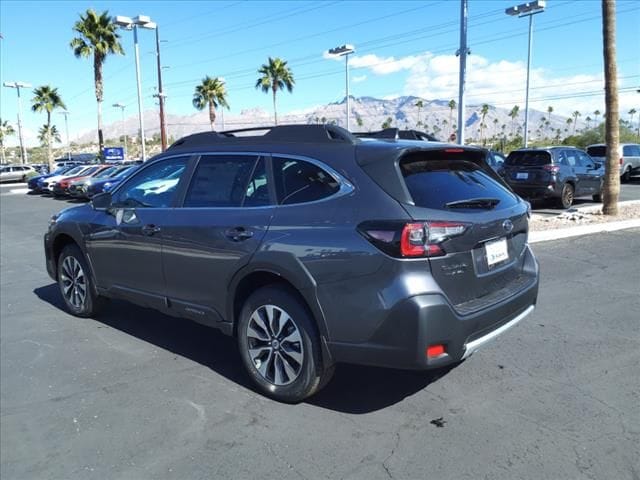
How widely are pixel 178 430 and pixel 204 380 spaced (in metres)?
0.72

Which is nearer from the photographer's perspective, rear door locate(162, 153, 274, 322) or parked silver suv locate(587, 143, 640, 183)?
rear door locate(162, 153, 274, 322)

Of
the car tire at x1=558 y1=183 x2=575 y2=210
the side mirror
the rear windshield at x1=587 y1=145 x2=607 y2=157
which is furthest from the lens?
the rear windshield at x1=587 y1=145 x2=607 y2=157

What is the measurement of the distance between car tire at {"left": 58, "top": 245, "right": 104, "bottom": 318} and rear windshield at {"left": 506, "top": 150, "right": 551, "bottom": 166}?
39.0 feet

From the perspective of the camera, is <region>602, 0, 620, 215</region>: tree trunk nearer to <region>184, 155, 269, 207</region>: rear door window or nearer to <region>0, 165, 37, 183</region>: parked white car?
<region>184, 155, 269, 207</region>: rear door window

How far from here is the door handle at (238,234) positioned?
3645 millimetres

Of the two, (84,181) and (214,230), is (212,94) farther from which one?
(214,230)

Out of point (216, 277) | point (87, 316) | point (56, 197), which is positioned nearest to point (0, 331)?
point (87, 316)

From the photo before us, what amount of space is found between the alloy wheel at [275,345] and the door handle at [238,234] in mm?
494

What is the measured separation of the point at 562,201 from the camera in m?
13.9

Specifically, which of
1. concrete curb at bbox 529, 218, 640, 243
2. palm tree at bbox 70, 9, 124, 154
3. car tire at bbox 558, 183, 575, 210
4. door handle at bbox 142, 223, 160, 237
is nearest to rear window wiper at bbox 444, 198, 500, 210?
door handle at bbox 142, 223, 160, 237

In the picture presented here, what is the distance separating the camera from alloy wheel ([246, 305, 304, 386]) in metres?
3.51

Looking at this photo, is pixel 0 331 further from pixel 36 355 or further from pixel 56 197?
pixel 56 197

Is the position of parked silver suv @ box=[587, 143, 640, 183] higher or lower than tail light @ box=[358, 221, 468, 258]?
higher

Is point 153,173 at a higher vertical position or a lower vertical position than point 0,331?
higher
